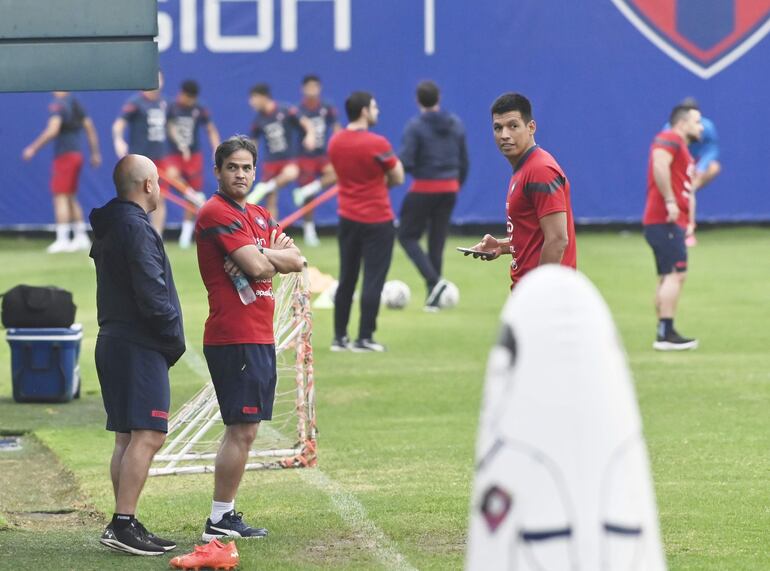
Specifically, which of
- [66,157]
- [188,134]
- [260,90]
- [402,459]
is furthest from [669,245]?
[66,157]

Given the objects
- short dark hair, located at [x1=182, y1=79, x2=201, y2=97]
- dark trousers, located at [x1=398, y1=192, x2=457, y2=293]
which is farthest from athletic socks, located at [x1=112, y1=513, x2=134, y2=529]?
short dark hair, located at [x1=182, y1=79, x2=201, y2=97]

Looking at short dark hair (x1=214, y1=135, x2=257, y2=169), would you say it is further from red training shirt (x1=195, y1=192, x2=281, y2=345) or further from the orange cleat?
the orange cleat

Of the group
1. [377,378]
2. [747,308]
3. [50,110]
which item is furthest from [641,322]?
[50,110]

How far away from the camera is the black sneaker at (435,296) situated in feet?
56.5

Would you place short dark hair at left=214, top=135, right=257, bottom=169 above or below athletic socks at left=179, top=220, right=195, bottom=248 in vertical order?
above

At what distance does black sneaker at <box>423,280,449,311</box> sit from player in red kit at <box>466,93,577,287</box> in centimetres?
926

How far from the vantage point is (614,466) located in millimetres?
3834

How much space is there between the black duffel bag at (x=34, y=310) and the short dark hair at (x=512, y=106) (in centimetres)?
521

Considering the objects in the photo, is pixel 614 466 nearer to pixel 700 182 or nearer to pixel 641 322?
pixel 641 322

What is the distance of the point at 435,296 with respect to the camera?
17281mm

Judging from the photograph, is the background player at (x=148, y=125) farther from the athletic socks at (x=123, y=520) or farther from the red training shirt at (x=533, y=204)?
the athletic socks at (x=123, y=520)

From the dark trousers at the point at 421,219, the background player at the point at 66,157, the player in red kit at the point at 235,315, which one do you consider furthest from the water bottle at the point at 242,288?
the background player at the point at 66,157

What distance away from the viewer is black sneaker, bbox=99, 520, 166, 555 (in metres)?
6.96

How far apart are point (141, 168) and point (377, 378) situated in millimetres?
5902
